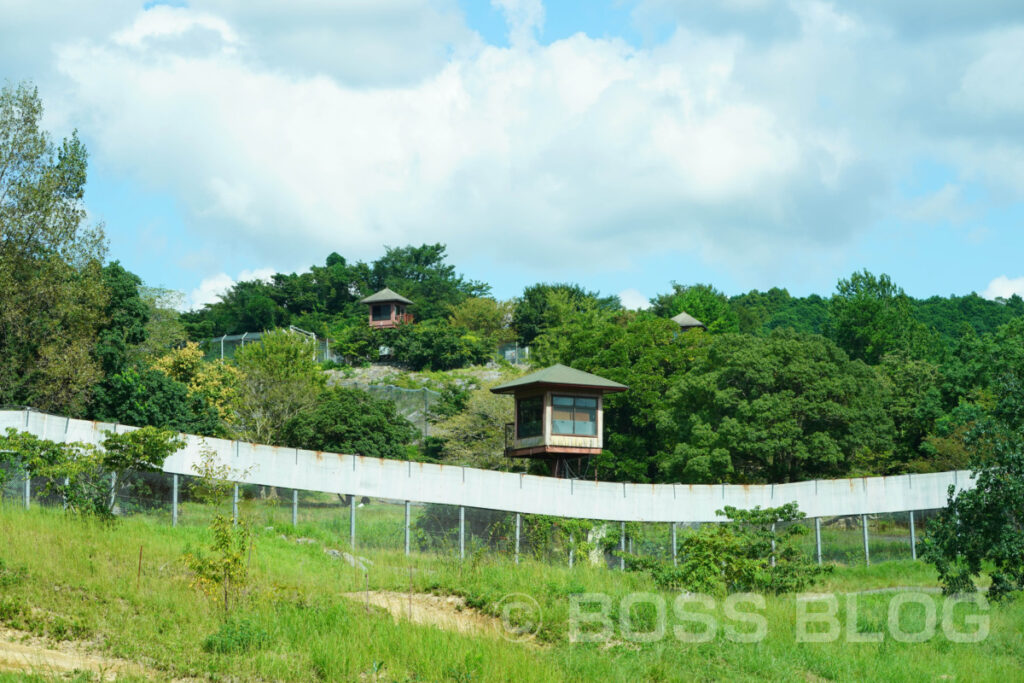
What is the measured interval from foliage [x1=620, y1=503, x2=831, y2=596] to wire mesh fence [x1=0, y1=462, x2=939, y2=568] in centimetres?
92

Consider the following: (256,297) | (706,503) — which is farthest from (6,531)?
(256,297)

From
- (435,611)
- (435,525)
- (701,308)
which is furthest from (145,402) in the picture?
(701,308)

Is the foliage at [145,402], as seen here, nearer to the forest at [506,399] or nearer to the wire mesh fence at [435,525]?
the forest at [506,399]

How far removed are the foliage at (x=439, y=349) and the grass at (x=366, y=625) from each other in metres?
47.2

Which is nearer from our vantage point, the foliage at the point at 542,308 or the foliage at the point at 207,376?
the foliage at the point at 207,376

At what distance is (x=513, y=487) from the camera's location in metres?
33.0

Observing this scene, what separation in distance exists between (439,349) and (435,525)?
40.0 meters

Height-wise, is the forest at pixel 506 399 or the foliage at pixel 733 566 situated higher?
the forest at pixel 506 399

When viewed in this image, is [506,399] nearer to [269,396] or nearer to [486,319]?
[269,396]

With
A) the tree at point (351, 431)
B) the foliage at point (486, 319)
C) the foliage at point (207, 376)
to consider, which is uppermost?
the foliage at point (486, 319)

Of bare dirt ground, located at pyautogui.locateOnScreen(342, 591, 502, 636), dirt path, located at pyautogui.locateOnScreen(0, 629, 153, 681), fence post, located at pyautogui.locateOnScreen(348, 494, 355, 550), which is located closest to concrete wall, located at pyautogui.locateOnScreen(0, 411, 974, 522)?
fence post, located at pyautogui.locateOnScreen(348, 494, 355, 550)

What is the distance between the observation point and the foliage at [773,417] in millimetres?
41562
